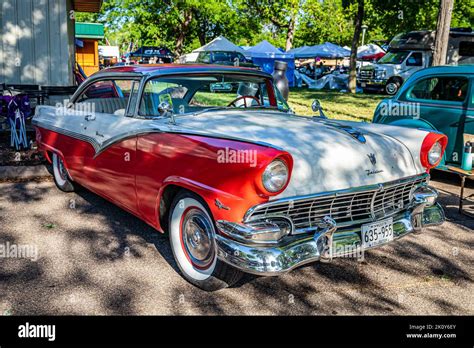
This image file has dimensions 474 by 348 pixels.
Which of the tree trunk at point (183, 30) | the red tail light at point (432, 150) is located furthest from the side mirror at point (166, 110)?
the tree trunk at point (183, 30)

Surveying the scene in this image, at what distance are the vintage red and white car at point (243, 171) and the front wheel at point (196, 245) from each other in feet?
0.04

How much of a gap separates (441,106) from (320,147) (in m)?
3.82

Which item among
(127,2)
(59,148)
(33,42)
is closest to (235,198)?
(59,148)

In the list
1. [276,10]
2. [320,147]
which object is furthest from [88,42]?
[320,147]

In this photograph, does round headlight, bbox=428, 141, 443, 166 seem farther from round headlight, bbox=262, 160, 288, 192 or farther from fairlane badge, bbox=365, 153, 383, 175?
round headlight, bbox=262, 160, 288, 192

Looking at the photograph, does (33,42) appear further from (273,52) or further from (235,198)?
(273,52)

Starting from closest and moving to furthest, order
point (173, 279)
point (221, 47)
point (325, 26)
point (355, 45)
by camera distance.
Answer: point (173, 279)
point (355, 45)
point (221, 47)
point (325, 26)

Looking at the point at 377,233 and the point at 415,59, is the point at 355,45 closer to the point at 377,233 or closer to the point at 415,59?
the point at 415,59

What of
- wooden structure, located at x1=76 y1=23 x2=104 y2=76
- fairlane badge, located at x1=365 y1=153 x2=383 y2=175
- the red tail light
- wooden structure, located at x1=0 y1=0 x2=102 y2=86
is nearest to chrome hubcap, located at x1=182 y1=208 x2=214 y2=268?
fairlane badge, located at x1=365 y1=153 x2=383 y2=175

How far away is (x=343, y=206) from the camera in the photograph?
341 centimetres

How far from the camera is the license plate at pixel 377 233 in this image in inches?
133

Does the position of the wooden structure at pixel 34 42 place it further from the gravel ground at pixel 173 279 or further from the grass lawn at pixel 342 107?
the grass lawn at pixel 342 107

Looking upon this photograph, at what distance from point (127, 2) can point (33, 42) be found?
23.5 metres
